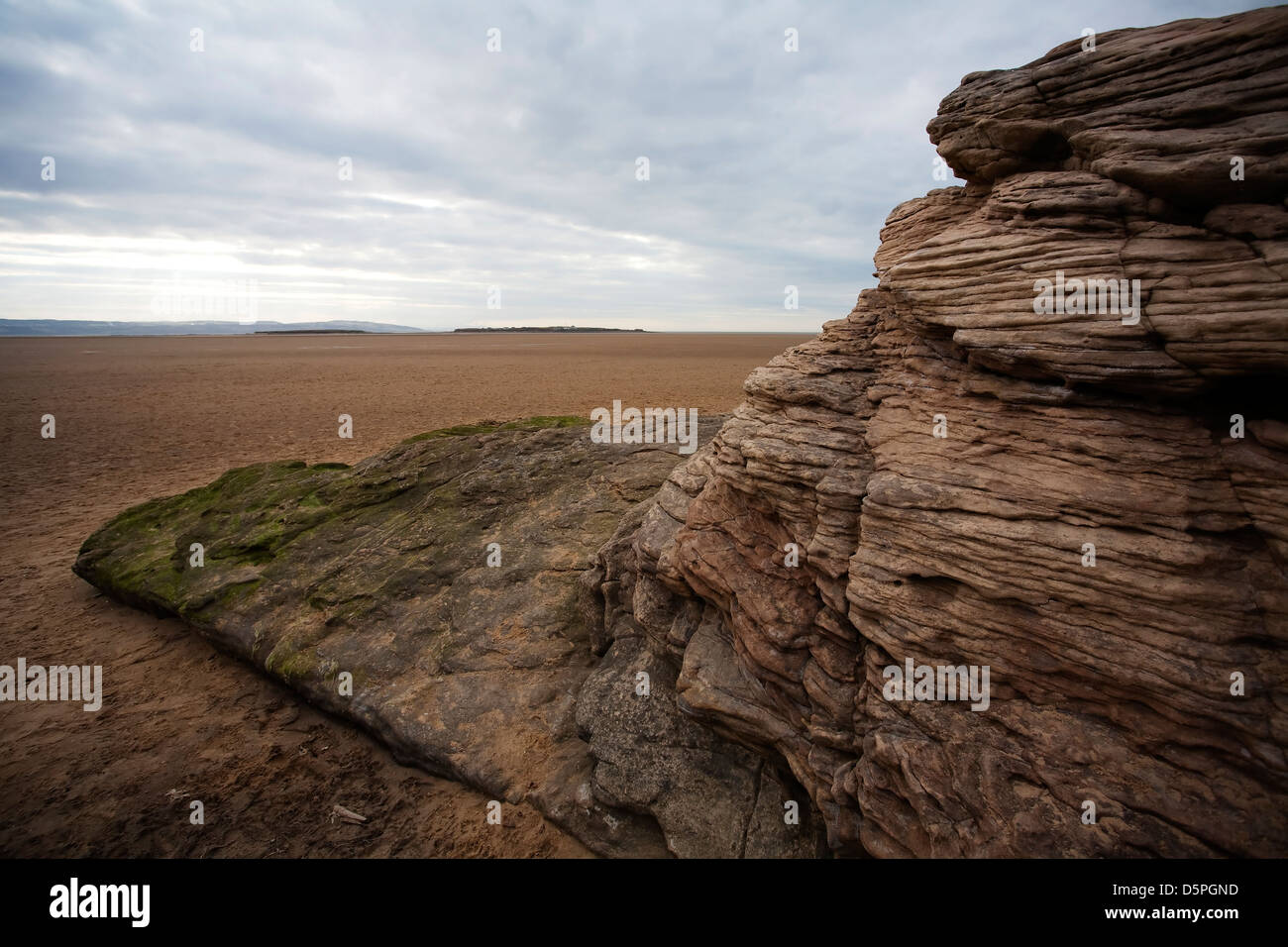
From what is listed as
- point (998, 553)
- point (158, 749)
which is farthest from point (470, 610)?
point (998, 553)

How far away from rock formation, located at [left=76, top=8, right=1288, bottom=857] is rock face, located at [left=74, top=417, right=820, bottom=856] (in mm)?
70

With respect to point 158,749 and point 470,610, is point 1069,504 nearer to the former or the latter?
point 470,610

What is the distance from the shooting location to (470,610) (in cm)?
1031

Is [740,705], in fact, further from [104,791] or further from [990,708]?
[104,791]

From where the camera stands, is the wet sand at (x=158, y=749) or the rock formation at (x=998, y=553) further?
the wet sand at (x=158, y=749)

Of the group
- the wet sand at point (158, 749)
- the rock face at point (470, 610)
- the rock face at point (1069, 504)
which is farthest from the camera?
the wet sand at point (158, 749)

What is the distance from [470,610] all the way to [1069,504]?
871cm

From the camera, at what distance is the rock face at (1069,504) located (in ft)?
14.8

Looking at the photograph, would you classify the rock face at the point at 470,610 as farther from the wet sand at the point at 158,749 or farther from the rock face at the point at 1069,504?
the rock face at the point at 1069,504

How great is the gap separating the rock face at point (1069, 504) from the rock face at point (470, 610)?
105cm

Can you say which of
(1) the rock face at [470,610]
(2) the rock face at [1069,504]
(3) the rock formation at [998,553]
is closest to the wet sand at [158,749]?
(1) the rock face at [470,610]

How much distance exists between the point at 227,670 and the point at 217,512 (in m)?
4.86

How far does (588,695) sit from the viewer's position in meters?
8.26

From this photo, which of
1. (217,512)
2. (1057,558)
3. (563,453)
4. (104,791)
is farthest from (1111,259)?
(217,512)
